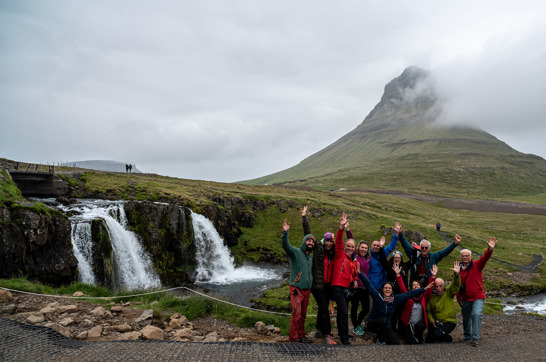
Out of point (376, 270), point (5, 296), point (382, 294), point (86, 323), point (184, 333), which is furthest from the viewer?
point (5, 296)

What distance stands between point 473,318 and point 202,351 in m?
9.29

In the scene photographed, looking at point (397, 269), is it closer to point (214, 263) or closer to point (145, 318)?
point (145, 318)

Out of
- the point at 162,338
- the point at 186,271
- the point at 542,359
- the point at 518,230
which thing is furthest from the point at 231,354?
the point at 518,230

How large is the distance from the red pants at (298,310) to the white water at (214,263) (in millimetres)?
21830

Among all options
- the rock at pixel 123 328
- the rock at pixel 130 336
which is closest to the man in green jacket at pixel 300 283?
the rock at pixel 130 336

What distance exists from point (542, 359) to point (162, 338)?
1250 cm

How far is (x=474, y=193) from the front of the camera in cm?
15350

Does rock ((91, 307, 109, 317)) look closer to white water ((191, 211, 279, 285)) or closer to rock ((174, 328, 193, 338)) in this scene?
rock ((174, 328, 193, 338))

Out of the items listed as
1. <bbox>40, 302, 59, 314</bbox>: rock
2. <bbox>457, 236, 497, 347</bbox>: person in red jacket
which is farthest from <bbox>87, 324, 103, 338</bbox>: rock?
<bbox>457, 236, 497, 347</bbox>: person in red jacket

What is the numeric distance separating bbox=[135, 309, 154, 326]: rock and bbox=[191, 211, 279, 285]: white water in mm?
19438

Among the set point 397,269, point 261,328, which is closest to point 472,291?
point 397,269

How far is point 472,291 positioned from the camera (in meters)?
10.9

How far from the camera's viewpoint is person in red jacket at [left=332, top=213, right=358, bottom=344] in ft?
33.6

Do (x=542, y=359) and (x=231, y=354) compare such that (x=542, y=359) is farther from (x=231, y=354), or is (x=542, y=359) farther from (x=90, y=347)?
(x=90, y=347)
